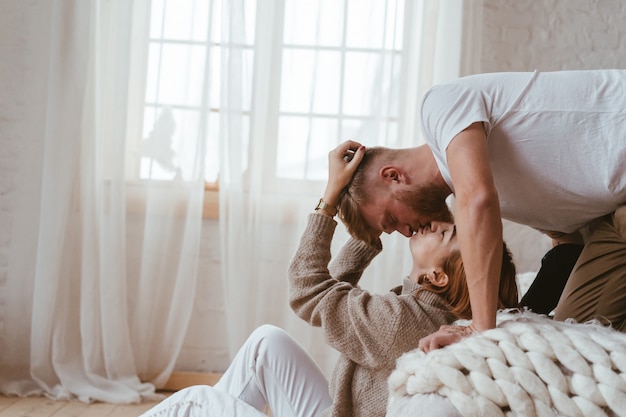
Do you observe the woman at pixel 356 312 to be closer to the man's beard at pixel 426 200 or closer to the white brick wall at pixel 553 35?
the man's beard at pixel 426 200

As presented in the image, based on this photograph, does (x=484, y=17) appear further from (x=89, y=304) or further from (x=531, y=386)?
Result: (x=531, y=386)

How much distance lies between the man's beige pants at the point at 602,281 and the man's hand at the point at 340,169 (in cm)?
55

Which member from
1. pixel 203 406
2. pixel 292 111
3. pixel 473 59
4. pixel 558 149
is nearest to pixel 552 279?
pixel 558 149

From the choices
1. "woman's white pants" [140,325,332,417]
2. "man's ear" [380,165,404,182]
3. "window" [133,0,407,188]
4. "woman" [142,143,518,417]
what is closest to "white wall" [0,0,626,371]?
"window" [133,0,407,188]

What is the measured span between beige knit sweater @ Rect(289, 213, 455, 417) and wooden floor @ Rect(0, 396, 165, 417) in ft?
5.32

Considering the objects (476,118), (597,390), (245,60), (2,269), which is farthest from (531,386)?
(2,269)

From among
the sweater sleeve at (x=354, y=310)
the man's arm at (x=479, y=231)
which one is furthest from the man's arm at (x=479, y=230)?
the sweater sleeve at (x=354, y=310)

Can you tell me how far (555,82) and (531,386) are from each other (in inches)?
31.7

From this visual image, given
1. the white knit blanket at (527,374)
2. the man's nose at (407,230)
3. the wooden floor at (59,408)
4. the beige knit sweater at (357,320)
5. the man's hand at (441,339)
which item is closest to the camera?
the white knit blanket at (527,374)

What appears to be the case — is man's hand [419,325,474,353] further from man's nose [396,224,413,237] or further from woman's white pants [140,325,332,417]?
woman's white pants [140,325,332,417]

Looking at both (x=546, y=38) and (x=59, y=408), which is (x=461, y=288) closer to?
(x=59, y=408)

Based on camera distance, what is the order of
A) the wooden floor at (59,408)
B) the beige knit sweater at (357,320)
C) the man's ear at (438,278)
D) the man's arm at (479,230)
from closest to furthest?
the man's arm at (479,230) → the beige knit sweater at (357,320) → the man's ear at (438,278) → the wooden floor at (59,408)

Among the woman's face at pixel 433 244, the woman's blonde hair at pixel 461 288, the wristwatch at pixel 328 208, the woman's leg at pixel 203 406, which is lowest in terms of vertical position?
the woman's leg at pixel 203 406

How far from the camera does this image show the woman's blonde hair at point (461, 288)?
1.62 meters
